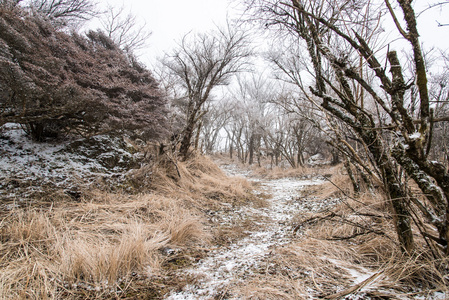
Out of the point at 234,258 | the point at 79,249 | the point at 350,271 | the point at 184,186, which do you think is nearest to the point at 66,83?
the point at 79,249

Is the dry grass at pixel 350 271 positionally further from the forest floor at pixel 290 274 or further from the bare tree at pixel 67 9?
the bare tree at pixel 67 9

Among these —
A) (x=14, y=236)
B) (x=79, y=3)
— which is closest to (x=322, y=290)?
(x=14, y=236)

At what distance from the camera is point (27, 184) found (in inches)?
94.0

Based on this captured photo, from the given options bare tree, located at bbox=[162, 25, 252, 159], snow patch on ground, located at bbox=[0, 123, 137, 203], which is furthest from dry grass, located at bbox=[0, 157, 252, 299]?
bare tree, located at bbox=[162, 25, 252, 159]

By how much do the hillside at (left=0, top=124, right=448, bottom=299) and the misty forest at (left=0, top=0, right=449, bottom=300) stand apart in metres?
0.01

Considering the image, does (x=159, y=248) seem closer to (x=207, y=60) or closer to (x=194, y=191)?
(x=194, y=191)

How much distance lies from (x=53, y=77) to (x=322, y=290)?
11.2ft

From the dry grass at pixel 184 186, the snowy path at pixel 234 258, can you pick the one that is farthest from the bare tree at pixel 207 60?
the snowy path at pixel 234 258

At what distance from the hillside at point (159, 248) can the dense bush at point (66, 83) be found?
2.20 feet

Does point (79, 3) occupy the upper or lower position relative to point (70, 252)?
upper

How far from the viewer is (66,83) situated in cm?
248

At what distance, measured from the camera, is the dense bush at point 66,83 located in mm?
2236

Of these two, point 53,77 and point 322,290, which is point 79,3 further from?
point 322,290

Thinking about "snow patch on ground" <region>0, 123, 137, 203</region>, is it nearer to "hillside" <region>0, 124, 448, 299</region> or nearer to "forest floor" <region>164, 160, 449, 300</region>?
"hillside" <region>0, 124, 448, 299</region>
